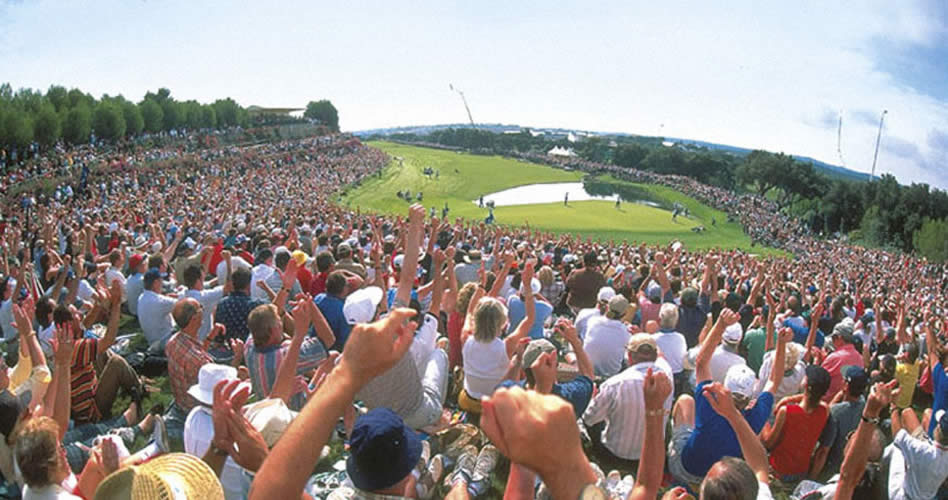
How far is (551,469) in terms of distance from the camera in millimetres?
1632

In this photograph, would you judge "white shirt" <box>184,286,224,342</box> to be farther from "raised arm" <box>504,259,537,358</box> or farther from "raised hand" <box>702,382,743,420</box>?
"raised hand" <box>702,382,743,420</box>

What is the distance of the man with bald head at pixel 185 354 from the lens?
529 centimetres

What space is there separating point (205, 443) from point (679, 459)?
11.8ft

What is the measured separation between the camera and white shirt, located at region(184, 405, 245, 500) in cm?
385

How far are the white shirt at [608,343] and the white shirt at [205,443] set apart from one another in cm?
410

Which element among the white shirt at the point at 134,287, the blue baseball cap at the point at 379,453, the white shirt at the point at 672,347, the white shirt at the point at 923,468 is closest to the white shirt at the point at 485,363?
the white shirt at the point at 672,347

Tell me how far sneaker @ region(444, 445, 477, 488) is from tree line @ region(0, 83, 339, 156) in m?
55.5

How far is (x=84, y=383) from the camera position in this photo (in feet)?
19.0

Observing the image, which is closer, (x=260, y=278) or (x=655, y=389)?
(x=655, y=389)

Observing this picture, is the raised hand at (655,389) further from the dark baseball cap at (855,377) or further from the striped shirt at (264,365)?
the dark baseball cap at (855,377)

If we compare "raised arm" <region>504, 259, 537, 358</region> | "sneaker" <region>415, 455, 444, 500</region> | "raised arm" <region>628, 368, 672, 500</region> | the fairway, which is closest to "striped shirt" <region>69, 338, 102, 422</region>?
"sneaker" <region>415, 455, 444, 500</region>

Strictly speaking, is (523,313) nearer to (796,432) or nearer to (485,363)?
(485,363)

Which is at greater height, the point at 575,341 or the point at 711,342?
the point at 711,342

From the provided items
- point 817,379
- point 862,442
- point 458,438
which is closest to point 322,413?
point 862,442
